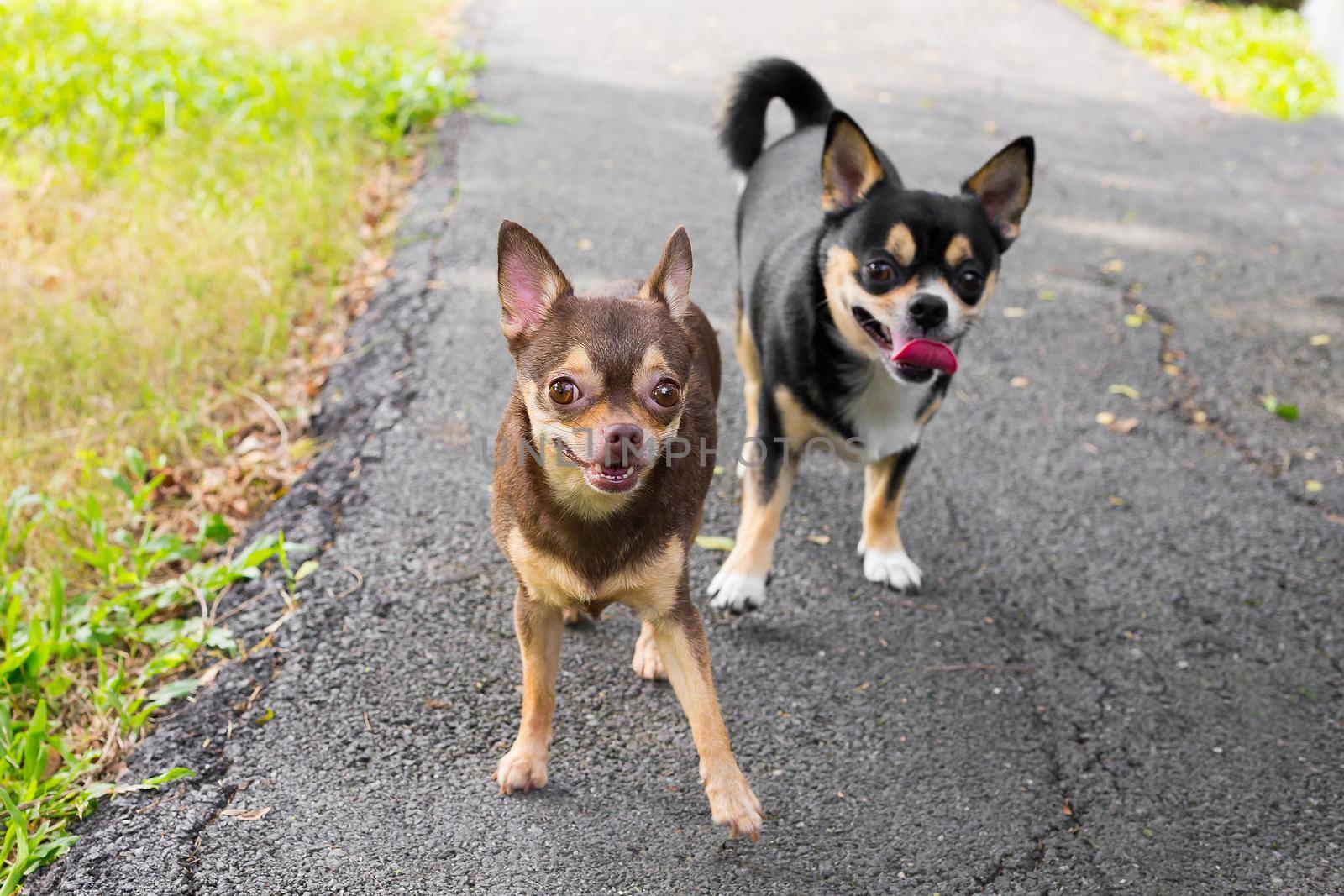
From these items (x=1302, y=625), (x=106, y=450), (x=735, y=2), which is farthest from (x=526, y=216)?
(x=735, y=2)

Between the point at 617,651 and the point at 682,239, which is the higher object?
the point at 682,239

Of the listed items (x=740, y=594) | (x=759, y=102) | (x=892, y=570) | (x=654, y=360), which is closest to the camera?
(x=654, y=360)

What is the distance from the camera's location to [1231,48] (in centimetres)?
998

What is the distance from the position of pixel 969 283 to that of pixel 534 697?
68.0 inches

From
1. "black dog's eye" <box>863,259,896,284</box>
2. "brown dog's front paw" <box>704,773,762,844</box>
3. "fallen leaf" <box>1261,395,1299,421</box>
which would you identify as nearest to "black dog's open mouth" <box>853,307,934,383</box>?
"black dog's eye" <box>863,259,896,284</box>

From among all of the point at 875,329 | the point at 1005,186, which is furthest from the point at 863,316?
the point at 1005,186

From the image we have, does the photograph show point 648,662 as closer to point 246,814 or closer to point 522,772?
point 522,772

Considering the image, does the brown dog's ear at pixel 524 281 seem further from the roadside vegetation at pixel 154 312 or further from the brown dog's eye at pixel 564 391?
the roadside vegetation at pixel 154 312

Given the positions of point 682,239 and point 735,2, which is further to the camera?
point 735,2

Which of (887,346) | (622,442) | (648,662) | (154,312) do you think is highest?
(622,442)

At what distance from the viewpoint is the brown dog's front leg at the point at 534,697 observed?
9.11 ft

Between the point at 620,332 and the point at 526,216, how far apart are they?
372 cm

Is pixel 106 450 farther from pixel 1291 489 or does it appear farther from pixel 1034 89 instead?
pixel 1034 89

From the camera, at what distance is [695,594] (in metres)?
3.66
